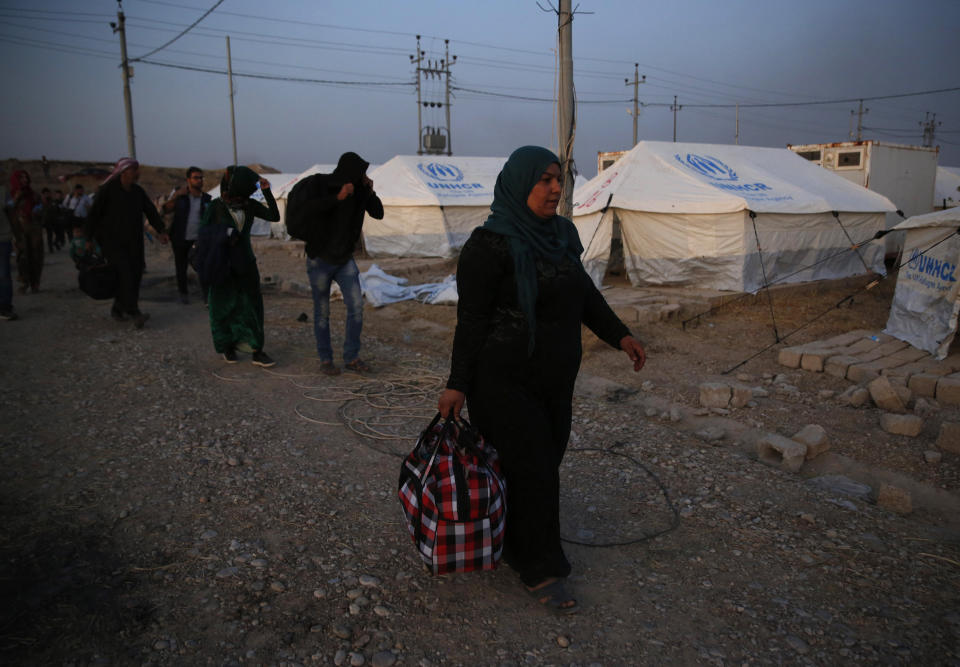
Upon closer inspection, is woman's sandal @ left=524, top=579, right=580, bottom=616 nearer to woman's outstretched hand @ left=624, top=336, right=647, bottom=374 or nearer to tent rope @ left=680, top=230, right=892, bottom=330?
woman's outstretched hand @ left=624, top=336, right=647, bottom=374

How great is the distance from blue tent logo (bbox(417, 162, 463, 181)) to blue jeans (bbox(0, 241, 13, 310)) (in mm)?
10750

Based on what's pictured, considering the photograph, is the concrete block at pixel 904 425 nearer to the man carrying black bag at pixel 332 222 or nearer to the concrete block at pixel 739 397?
the concrete block at pixel 739 397

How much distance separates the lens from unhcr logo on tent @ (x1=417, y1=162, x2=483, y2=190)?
16.1 meters

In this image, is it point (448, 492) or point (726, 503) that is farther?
point (726, 503)

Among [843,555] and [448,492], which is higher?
[448,492]

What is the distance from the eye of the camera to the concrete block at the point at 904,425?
13.4ft

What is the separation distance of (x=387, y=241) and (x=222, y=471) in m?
13.0

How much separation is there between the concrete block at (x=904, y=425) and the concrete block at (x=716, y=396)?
1.02m

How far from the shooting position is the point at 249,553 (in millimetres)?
2514

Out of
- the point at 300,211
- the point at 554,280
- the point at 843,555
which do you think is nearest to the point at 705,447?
the point at 843,555

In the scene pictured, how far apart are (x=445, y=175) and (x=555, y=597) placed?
15.3 m

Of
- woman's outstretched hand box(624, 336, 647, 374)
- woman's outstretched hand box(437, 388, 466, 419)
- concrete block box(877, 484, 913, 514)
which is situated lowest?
concrete block box(877, 484, 913, 514)

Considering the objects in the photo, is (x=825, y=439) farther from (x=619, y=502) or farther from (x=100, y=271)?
(x=100, y=271)

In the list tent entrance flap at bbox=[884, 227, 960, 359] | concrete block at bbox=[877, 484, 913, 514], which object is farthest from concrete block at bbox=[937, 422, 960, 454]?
tent entrance flap at bbox=[884, 227, 960, 359]
